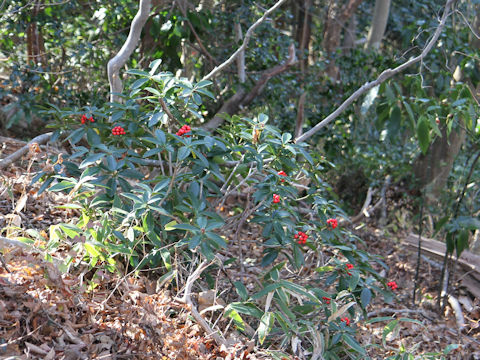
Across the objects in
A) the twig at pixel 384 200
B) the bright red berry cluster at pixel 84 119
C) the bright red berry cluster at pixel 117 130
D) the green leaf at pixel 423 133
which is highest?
the bright red berry cluster at pixel 84 119

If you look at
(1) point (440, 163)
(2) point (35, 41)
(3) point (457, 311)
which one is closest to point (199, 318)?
(3) point (457, 311)

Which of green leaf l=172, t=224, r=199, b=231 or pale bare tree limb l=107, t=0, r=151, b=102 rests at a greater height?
pale bare tree limb l=107, t=0, r=151, b=102

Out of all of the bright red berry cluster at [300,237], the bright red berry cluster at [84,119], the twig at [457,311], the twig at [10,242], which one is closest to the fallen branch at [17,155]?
the bright red berry cluster at [84,119]

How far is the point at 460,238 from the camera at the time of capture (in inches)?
168

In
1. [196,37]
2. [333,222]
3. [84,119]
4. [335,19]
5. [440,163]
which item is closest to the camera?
[84,119]

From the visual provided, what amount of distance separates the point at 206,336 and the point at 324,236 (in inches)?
42.0

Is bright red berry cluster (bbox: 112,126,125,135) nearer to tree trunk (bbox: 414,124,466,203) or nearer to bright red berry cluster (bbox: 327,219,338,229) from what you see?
bright red berry cluster (bbox: 327,219,338,229)

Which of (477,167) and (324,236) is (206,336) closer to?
(324,236)

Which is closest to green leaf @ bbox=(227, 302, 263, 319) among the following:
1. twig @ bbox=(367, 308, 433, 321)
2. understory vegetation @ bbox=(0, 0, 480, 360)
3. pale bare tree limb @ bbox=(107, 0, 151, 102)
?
understory vegetation @ bbox=(0, 0, 480, 360)

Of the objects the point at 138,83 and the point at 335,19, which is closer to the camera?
the point at 138,83

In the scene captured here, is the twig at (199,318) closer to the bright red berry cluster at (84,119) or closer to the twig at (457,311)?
the bright red berry cluster at (84,119)

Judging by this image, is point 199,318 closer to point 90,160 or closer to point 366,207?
point 90,160

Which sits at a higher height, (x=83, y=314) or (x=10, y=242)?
(x=10, y=242)

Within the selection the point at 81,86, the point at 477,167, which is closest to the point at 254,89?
the point at 81,86
